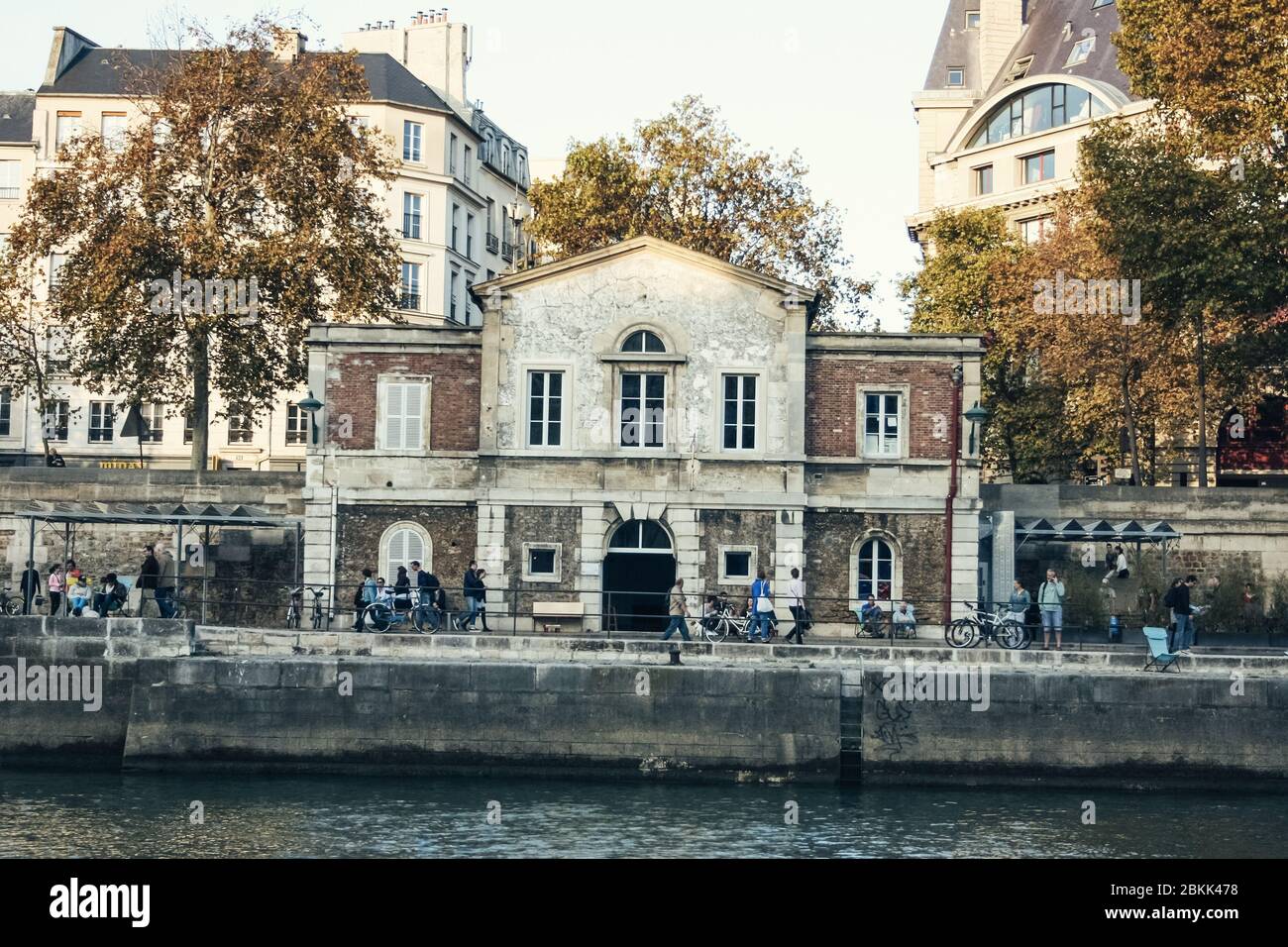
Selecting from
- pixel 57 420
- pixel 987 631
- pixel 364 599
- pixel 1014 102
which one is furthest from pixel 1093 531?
pixel 57 420

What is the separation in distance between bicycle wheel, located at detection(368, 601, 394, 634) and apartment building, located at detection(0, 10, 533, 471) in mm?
29851

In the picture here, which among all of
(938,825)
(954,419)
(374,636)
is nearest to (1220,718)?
(938,825)

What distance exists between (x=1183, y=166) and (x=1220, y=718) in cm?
1992

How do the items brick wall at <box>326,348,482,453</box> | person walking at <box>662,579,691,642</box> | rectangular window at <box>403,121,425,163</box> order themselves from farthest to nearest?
1. rectangular window at <box>403,121,425,163</box>
2. brick wall at <box>326,348,482,453</box>
3. person walking at <box>662,579,691,642</box>

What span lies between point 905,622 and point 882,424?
5.17 m

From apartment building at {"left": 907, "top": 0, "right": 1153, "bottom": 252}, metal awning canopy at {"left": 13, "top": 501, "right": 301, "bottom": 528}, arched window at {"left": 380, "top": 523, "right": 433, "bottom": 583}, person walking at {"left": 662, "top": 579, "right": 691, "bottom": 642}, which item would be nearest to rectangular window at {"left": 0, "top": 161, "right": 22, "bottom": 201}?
metal awning canopy at {"left": 13, "top": 501, "right": 301, "bottom": 528}

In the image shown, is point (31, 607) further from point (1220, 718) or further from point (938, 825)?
point (1220, 718)

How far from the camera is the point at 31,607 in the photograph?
41969 millimetres

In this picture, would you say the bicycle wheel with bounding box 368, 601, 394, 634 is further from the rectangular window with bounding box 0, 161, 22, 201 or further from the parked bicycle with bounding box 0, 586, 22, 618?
the rectangular window with bounding box 0, 161, 22, 201

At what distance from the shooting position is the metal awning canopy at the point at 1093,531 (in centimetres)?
4266

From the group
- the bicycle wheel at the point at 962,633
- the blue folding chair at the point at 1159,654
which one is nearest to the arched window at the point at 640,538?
the bicycle wheel at the point at 962,633

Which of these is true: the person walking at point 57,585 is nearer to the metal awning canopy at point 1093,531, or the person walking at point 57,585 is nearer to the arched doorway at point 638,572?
the arched doorway at point 638,572

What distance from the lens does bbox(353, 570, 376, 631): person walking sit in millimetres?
37188
